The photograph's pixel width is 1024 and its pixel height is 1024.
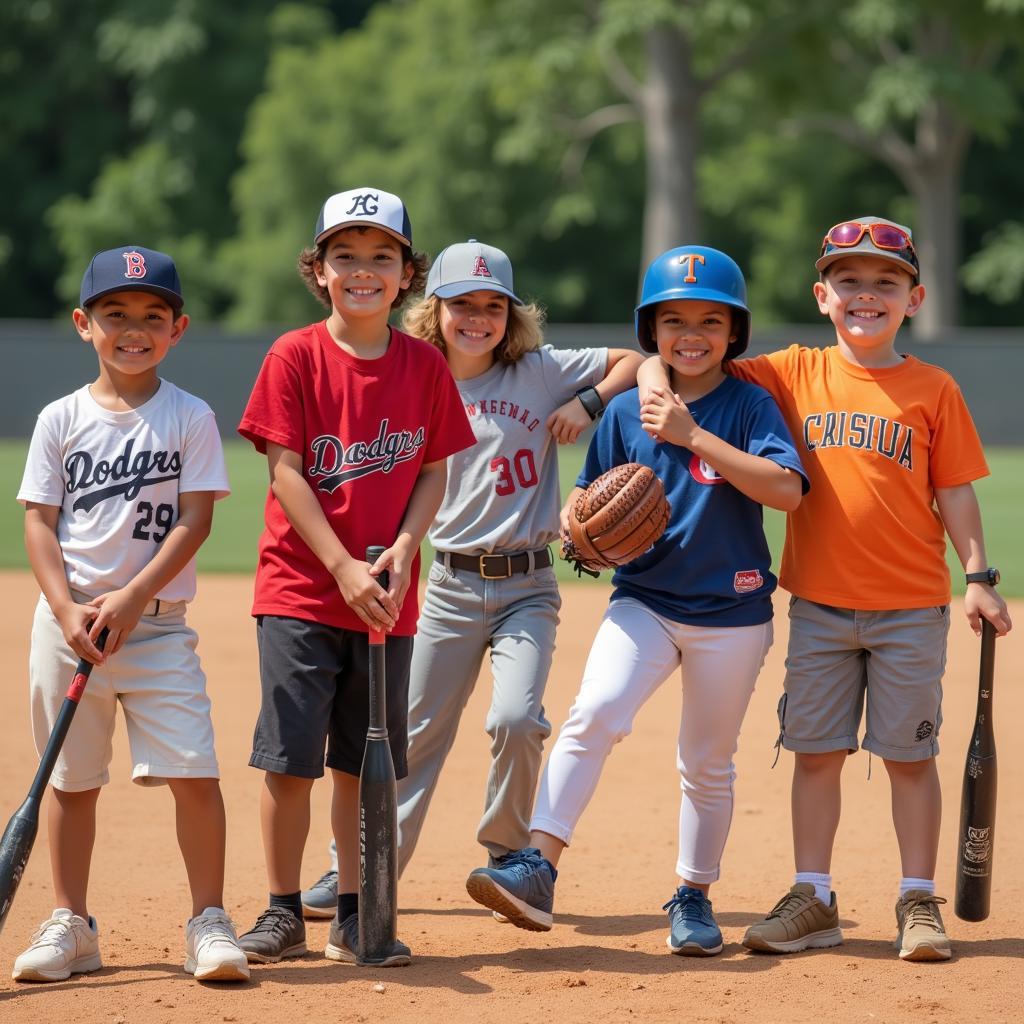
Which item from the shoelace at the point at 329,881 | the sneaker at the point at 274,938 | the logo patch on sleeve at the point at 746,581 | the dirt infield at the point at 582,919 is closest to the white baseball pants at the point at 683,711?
the logo patch on sleeve at the point at 746,581

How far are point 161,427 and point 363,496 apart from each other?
21.4 inches

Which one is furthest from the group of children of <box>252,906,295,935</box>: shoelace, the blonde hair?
the blonde hair

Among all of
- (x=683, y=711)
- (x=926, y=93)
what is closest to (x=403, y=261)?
(x=683, y=711)

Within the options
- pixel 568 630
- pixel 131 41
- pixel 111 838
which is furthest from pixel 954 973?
pixel 131 41

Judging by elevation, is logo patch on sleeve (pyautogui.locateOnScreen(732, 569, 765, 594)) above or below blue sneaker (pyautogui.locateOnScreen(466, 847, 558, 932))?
above

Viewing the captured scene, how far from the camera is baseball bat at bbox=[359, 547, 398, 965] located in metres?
3.88

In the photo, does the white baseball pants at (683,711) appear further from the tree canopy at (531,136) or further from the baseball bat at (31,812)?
the tree canopy at (531,136)

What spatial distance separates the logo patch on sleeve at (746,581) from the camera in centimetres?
416

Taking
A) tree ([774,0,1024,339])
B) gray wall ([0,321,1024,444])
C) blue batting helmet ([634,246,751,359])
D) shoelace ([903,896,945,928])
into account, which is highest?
tree ([774,0,1024,339])

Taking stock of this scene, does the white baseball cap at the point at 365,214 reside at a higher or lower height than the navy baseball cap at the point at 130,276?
higher

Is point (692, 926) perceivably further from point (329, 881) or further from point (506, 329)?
point (506, 329)

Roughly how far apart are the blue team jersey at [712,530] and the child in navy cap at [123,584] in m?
1.17

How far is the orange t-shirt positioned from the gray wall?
17.9m

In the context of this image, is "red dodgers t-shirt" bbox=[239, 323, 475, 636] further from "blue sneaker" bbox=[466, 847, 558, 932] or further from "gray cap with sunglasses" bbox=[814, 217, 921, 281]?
"gray cap with sunglasses" bbox=[814, 217, 921, 281]
